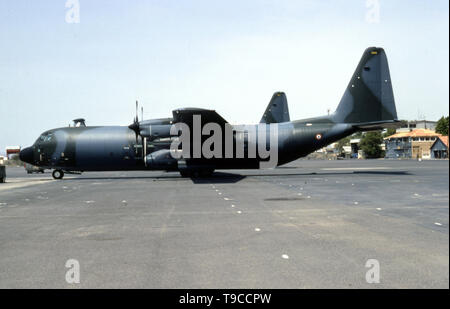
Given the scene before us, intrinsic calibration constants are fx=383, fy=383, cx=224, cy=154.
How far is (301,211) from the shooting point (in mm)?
14734

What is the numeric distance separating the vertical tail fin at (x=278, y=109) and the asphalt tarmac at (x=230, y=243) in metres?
38.2

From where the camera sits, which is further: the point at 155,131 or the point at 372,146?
the point at 372,146

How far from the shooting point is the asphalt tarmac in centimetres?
681

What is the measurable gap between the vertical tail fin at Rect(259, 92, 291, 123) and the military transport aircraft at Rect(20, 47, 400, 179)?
21.2 metres

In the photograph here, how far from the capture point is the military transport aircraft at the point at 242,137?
32969 mm

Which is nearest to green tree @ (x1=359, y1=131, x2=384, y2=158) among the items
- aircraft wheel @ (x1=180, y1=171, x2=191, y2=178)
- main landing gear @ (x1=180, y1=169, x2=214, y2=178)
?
main landing gear @ (x1=180, y1=169, x2=214, y2=178)

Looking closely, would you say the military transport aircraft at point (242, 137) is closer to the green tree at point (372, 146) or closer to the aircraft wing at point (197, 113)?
the aircraft wing at point (197, 113)

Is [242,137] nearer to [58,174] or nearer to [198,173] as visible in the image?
[198,173]

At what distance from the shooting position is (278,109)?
55.5m

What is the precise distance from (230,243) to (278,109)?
4730cm

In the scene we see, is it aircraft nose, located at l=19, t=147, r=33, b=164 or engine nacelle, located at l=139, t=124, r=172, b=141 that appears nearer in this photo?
engine nacelle, located at l=139, t=124, r=172, b=141

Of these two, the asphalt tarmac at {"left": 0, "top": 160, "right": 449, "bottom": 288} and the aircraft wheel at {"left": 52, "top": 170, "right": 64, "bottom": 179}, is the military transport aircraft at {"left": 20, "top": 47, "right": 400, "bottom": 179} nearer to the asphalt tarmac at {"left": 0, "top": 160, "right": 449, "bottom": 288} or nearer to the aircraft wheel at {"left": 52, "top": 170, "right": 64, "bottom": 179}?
the aircraft wheel at {"left": 52, "top": 170, "right": 64, "bottom": 179}

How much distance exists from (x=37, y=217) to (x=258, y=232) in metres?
8.86

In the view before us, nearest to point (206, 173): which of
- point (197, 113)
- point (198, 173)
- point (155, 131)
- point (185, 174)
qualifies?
point (198, 173)
